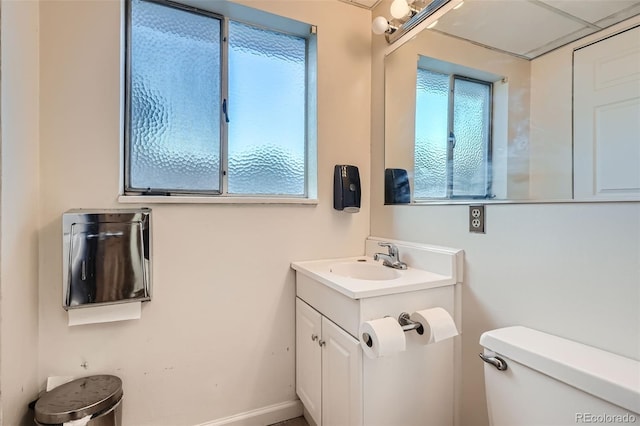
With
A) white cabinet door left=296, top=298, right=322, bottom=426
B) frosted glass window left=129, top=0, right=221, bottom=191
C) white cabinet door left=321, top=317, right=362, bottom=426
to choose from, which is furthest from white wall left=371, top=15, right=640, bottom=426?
frosted glass window left=129, top=0, right=221, bottom=191

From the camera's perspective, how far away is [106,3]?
4.18ft

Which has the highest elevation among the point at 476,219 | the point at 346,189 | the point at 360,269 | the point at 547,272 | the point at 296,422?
the point at 346,189

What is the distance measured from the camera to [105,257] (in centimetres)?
119

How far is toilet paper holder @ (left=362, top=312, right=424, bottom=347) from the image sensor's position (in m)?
1.04

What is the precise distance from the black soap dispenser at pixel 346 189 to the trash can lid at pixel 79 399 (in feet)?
4.38

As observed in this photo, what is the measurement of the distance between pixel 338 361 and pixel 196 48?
174 cm

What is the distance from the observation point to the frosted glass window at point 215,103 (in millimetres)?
1458

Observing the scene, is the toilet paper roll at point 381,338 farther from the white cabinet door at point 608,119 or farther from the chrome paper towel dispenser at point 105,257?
the chrome paper towel dispenser at point 105,257

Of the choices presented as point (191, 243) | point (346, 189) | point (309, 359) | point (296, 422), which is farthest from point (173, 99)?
point (296, 422)

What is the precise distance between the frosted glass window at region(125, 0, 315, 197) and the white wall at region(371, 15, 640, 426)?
96 cm

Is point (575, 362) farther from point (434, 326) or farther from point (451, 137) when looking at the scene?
point (451, 137)

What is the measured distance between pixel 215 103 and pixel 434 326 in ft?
5.05

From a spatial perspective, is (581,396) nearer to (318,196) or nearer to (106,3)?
(318,196)

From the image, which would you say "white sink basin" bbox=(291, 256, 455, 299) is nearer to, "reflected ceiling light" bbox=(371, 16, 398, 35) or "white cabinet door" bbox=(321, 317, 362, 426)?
"white cabinet door" bbox=(321, 317, 362, 426)
